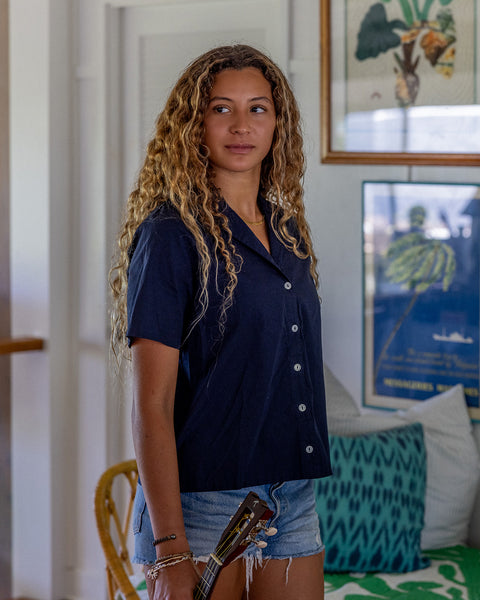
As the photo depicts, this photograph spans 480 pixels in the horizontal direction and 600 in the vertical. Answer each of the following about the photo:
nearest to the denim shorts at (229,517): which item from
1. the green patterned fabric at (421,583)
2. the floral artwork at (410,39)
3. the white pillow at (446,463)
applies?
the green patterned fabric at (421,583)

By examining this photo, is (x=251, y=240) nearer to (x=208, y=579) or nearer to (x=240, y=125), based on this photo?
(x=240, y=125)

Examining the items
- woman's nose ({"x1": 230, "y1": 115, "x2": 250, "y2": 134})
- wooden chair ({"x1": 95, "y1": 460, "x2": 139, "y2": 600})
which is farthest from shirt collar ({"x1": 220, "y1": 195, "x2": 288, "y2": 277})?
wooden chair ({"x1": 95, "y1": 460, "x2": 139, "y2": 600})

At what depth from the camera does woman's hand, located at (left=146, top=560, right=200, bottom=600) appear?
4.04 feet

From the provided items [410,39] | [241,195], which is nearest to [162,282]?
[241,195]

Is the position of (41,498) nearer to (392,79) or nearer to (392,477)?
(392,477)

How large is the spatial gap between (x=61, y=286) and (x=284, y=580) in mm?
1850

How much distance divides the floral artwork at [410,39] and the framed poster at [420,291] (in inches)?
11.7

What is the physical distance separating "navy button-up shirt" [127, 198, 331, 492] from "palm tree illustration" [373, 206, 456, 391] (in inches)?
42.2

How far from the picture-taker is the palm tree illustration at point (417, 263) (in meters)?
2.38

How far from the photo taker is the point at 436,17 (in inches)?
91.6

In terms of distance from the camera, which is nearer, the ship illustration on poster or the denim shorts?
the denim shorts

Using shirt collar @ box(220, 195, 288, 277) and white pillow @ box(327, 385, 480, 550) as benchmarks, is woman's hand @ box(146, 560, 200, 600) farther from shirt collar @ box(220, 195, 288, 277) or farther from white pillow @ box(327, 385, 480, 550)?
white pillow @ box(327, 385, 480, 550)

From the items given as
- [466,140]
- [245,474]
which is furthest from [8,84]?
[245,474]

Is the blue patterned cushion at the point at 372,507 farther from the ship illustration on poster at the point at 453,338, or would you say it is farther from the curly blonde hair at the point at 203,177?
the curly blonde hair at the point at 203,177
